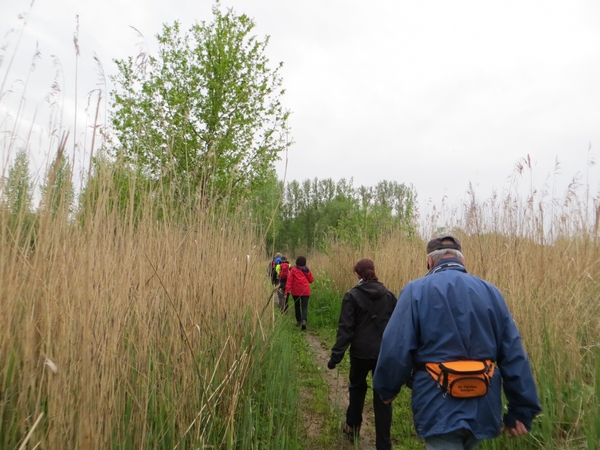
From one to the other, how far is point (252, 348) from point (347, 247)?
8805mm

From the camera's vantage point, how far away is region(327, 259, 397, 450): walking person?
3832 millimetres

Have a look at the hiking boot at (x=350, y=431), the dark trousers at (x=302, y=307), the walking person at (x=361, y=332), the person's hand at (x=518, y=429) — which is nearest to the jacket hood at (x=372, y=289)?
the walking person at (x=361, y=332)

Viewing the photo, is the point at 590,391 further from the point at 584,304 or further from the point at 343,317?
the point at 343,317

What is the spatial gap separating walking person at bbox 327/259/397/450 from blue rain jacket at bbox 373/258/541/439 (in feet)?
5.39

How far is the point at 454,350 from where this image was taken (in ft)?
6.72

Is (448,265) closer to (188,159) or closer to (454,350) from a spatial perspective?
(454,350)

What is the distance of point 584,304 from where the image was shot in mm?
3500

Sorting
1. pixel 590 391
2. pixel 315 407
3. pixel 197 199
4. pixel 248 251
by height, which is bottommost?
pixel 315 407

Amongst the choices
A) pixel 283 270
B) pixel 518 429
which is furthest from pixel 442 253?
pixel 283 270

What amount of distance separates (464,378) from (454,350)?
0.45 ft

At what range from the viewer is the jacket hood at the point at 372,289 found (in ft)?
13.1

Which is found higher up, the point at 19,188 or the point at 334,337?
the point at 19,188

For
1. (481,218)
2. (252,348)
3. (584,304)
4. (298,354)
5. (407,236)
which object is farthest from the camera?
(407,236)

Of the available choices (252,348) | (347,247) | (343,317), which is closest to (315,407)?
(343,317)
